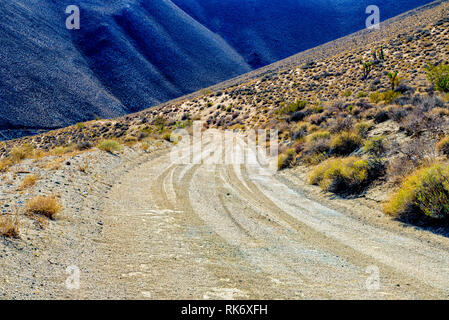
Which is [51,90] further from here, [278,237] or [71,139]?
[278,237]

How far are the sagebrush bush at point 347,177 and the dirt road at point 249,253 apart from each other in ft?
4.37

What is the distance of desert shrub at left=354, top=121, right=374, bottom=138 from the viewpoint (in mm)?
14305

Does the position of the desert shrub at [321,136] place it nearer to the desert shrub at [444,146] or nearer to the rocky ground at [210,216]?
the rocky ground at [210,216]

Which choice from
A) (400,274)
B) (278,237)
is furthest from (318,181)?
(400,274)

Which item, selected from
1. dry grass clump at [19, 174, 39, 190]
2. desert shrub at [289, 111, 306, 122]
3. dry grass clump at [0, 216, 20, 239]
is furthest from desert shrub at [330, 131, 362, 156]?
dry grass clump at [0, 216, 20, 239]

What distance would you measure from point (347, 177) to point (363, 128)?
5188mm

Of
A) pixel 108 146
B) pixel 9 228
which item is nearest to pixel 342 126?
pixel 108 146

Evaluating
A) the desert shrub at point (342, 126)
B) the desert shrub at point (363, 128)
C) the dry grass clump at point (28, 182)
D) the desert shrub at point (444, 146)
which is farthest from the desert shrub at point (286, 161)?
the dry grass clump at point (28, 182)

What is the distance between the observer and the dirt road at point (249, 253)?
14.9ft

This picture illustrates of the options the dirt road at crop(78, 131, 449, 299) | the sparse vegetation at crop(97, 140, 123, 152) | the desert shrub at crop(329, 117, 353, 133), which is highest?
the desert shrub at crop(329, 117, 353, 133)

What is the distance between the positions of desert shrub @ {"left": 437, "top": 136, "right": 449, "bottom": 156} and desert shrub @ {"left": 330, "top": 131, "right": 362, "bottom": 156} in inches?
160

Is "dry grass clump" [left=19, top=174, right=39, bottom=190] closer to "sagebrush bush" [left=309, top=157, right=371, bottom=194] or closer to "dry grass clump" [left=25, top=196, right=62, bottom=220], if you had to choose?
"dry grass clump" [left=25, top=196, right=62, bottom=220]

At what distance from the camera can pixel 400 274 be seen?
505 centimetres
